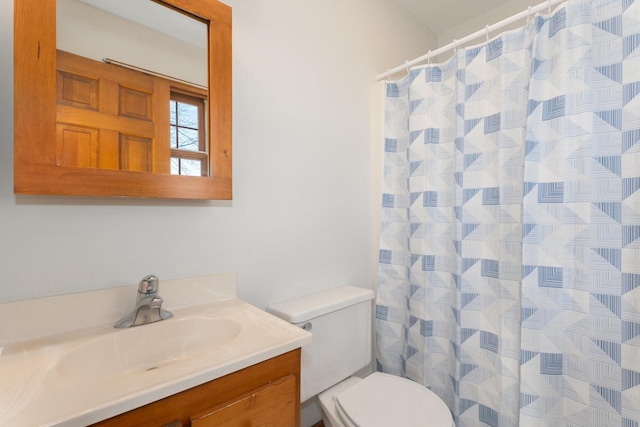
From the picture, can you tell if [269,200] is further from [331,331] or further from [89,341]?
[89,341]

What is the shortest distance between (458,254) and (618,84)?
82 cm

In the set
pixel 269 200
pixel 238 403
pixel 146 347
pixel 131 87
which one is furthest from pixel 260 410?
pixel 131 87

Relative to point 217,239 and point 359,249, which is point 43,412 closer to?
point 217,239

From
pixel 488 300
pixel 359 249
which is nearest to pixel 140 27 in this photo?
pixel 359 249

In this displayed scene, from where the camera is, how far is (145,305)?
935 millimetres

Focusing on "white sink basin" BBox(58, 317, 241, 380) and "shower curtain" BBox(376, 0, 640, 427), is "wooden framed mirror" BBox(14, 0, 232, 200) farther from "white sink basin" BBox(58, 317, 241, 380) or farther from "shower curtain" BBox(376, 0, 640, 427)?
"shower curtain" BBox(376, 0, 640, 427)

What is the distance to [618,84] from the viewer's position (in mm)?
1033

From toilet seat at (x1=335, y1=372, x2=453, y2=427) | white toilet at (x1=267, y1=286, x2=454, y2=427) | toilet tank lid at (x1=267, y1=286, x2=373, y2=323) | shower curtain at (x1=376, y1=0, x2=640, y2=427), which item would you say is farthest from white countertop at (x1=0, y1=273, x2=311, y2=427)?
shower curtain at (x1=376, y1=0, x2=640, y2=427)

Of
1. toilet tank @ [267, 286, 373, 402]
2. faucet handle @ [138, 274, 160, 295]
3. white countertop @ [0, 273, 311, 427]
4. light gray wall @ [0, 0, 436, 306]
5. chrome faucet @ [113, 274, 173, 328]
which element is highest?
light gray wall @ [0, 0, 436, 306]

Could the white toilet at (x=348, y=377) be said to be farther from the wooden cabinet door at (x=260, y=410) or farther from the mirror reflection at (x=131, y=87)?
the mirror reflection at (x=131, y=87)

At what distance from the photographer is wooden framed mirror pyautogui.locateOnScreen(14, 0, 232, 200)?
2.53 feet

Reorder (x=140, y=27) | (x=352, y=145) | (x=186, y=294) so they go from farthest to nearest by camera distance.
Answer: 1. (x=352, y=145)
2. (x=186, y=294)
3. (x=140, y=27)

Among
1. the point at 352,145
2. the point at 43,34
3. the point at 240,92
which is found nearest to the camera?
the point at 43,34

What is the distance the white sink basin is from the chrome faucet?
2cm
